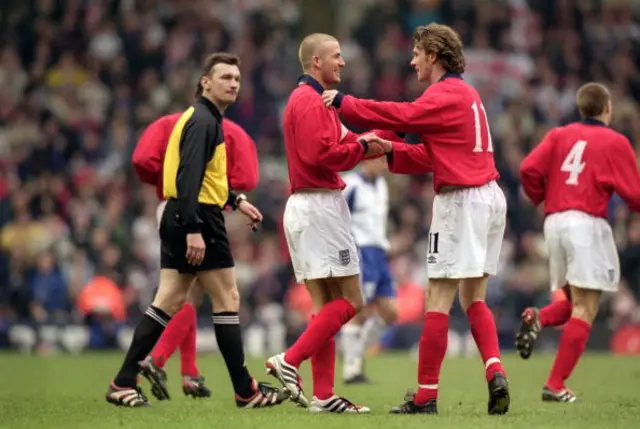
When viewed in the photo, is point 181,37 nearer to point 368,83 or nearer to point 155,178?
point 368,83

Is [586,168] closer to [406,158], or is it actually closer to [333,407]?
[406,158]

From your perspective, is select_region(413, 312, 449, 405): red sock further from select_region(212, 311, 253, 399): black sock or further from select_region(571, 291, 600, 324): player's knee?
select_region(571, 291, 600, 324): player's knee

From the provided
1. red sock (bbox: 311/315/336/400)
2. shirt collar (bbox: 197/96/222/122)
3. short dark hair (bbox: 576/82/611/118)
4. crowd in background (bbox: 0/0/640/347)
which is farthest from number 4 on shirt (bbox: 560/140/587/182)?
crowd in background (bbox: 0/0/640/347)

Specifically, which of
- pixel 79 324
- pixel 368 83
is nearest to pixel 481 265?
pixel 79 324

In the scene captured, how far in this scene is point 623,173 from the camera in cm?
1192

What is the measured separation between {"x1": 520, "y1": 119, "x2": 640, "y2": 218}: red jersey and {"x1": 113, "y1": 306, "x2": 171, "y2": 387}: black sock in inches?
134

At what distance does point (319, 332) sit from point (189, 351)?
251 centimetres

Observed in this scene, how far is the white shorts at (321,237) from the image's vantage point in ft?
33.4

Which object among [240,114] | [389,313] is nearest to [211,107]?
[389,313]

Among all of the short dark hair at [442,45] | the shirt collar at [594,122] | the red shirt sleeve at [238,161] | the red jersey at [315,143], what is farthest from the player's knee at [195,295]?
the shirt collar at [594,122]

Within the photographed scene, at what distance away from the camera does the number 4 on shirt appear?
39.2 ft

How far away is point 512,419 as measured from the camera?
9688 mm

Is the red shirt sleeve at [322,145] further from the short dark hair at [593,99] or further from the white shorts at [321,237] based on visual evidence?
the short dark hair at [593,99]

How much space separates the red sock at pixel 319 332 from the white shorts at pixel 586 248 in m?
2.56
